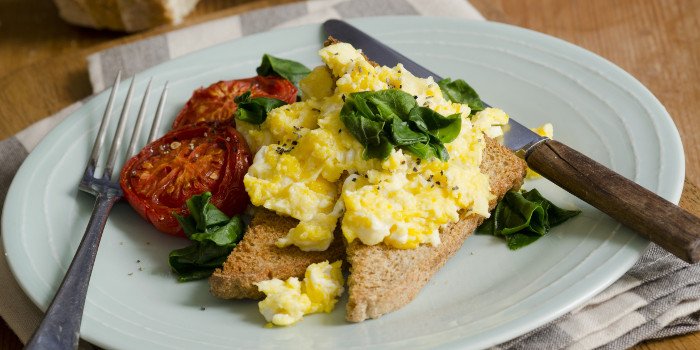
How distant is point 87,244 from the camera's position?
393 centimetres

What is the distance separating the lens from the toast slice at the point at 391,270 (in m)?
3.59

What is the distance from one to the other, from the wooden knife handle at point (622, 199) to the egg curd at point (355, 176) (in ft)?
1.19

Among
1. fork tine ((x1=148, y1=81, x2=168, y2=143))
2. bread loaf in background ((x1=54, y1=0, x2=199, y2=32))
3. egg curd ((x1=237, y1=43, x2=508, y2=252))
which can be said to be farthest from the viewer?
bread loaf in background ((x1=54, y1=0, x2=199, y2=32))

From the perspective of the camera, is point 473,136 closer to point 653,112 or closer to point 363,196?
point 363,196

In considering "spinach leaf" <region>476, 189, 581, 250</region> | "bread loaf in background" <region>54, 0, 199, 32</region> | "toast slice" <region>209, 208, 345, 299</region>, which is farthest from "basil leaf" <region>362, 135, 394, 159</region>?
"bread loaf in background" <region>54, 0, 199, 32</region>

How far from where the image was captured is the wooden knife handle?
140 inches

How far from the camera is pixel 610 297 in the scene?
3.85 meters

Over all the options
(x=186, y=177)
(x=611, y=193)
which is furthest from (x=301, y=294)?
(x=611, y=193)

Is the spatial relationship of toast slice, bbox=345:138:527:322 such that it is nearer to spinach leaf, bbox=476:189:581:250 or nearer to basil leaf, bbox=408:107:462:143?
spinach leaf, bbox=476:189:581:250

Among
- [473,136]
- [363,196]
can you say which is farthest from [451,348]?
[473,136]

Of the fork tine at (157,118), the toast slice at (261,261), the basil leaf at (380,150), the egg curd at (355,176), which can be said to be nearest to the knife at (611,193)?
the egg curd at (355,176)

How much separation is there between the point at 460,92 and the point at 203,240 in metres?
1.69

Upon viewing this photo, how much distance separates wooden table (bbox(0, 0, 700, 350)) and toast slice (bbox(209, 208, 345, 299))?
2.47m

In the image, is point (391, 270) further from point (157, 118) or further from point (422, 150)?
point (157, 118)
